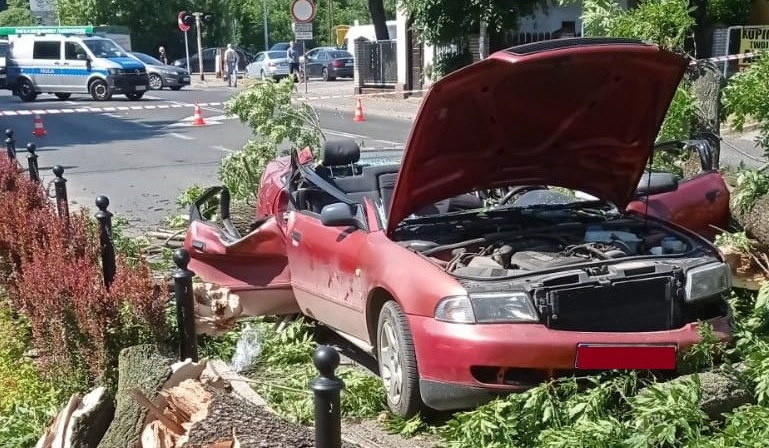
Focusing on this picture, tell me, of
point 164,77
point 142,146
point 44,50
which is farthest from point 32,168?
point 164,77

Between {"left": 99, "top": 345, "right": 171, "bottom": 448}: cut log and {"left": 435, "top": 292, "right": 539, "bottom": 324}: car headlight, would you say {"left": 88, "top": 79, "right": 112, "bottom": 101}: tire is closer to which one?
{"left": 99, "top": 345, "right": 171, "bottom": 448}: cut log

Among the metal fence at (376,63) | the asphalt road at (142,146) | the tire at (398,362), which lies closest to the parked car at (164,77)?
the asphalt road at (142,146)

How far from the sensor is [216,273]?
6.16 m

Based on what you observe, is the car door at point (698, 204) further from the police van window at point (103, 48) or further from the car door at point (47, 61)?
the car door at point (47, 61)

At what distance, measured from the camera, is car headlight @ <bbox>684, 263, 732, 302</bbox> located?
427 cm

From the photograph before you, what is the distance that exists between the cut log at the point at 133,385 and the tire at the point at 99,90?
1133 inches

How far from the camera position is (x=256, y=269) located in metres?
6.13

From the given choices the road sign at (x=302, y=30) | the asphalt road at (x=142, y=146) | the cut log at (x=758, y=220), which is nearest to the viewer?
the cut log at (x=758, y=220)

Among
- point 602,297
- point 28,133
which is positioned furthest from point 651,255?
point 28,133

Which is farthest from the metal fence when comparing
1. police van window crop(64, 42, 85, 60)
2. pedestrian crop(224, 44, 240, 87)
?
police van window crop(64, 42, 85, 60)

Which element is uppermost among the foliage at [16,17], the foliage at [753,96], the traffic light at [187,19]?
the foliage at [16,17]

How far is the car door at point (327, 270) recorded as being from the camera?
501 centimetres

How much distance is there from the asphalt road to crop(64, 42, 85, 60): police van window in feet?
6.78

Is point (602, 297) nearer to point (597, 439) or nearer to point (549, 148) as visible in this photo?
point (597, 439)
